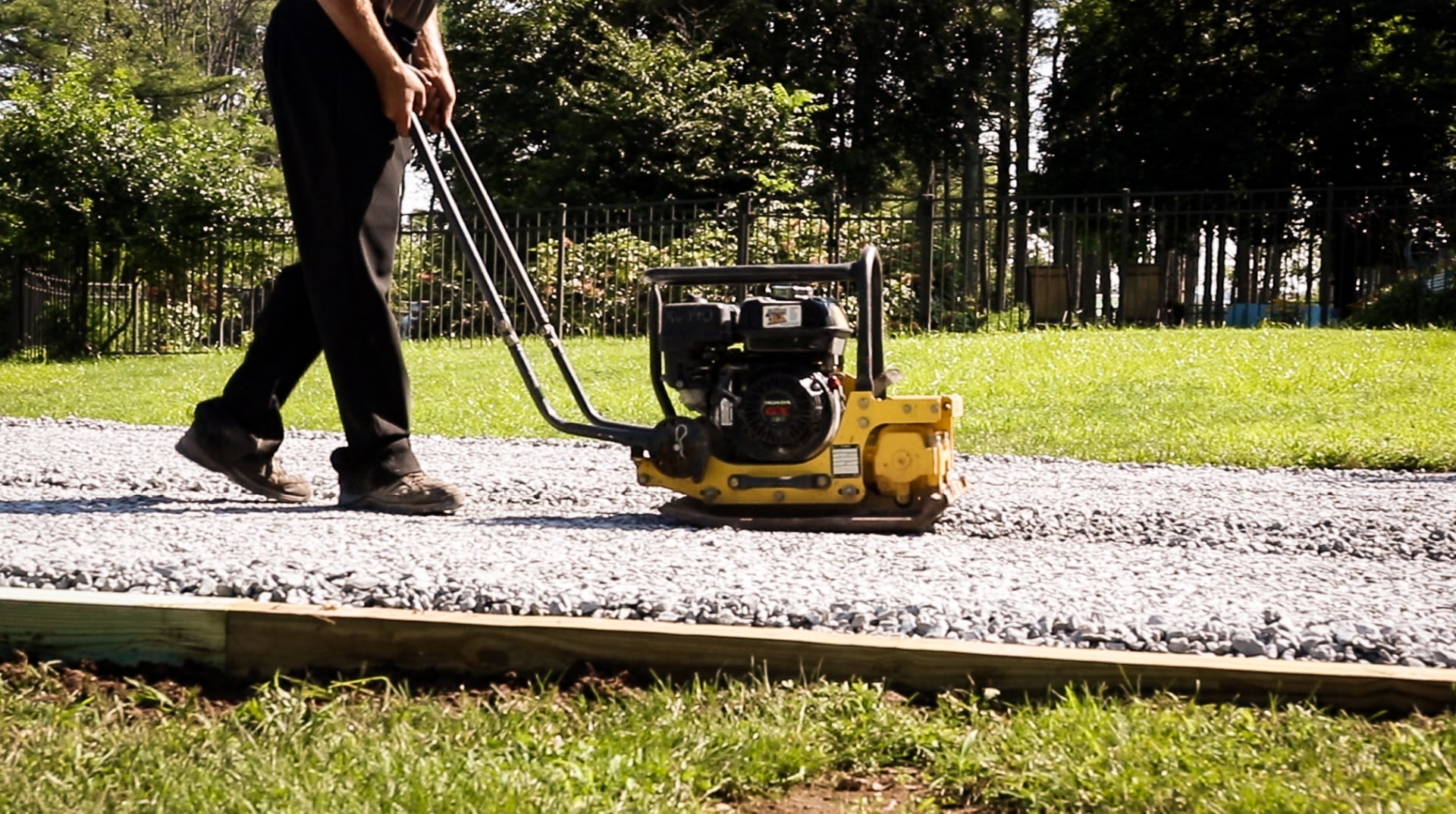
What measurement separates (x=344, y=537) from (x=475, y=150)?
89.3 ft

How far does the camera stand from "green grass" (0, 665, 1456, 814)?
2346 mm

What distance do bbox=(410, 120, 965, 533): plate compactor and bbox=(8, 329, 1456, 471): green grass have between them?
3284mm

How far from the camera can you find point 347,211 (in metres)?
4.79

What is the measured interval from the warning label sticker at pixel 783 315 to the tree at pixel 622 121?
2022 centimetres

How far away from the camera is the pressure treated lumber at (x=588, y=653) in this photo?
9.33 ft

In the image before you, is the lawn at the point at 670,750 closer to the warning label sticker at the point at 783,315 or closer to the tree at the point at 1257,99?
the warning label sticker at the point at 783,315

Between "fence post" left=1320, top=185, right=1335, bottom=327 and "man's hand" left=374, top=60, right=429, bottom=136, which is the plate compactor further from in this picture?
"fence post" left=1320, top=185, right=1335, bottom=327

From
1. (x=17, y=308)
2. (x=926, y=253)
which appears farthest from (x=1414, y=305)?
(x=17, y=308)

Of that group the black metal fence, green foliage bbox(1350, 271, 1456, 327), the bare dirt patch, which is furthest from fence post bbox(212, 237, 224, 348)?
the bare dirt patch

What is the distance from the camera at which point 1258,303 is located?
22953mm

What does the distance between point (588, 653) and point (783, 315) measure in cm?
205

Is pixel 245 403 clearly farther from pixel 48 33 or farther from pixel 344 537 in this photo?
pixel 48 33

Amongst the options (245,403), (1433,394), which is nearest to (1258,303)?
(1433,394)

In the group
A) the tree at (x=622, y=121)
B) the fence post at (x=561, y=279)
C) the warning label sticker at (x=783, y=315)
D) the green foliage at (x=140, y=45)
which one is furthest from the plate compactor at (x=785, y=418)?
the green foliage at (x=140, y=45)
